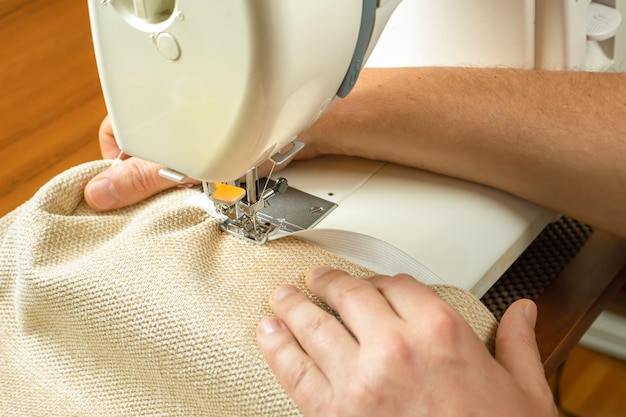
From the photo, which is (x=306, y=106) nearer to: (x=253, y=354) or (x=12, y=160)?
(x=253, y=354)

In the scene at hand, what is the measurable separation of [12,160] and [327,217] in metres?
0.54

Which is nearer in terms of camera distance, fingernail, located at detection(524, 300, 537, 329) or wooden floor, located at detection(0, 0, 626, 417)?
fingernail, located at detection(524, 300, 537, 329)

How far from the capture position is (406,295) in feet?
2.08

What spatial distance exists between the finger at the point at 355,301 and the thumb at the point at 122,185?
235mm

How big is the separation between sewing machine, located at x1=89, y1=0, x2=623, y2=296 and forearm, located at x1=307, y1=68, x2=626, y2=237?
26 mm

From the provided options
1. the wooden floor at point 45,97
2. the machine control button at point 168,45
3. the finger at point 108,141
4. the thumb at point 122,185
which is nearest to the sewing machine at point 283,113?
the machine control button at point 168,45

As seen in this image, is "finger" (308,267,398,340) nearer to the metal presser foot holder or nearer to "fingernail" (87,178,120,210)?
the metal presser foot holder

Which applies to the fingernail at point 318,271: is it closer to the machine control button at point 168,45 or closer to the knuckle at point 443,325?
the knuckle at point 443,325

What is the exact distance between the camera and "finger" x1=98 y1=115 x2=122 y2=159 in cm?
95

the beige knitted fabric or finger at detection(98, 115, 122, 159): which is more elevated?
finger at detection(98, 115, 122, 159)

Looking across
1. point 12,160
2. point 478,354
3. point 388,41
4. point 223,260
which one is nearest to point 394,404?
point 478,354

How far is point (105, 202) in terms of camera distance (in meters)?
0.79

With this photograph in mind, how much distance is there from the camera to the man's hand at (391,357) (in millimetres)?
575

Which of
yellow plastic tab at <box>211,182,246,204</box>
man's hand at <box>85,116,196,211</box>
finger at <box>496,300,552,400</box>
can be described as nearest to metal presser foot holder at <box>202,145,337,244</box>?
yellow plastic tab at <box>211,182,246,204</box>
